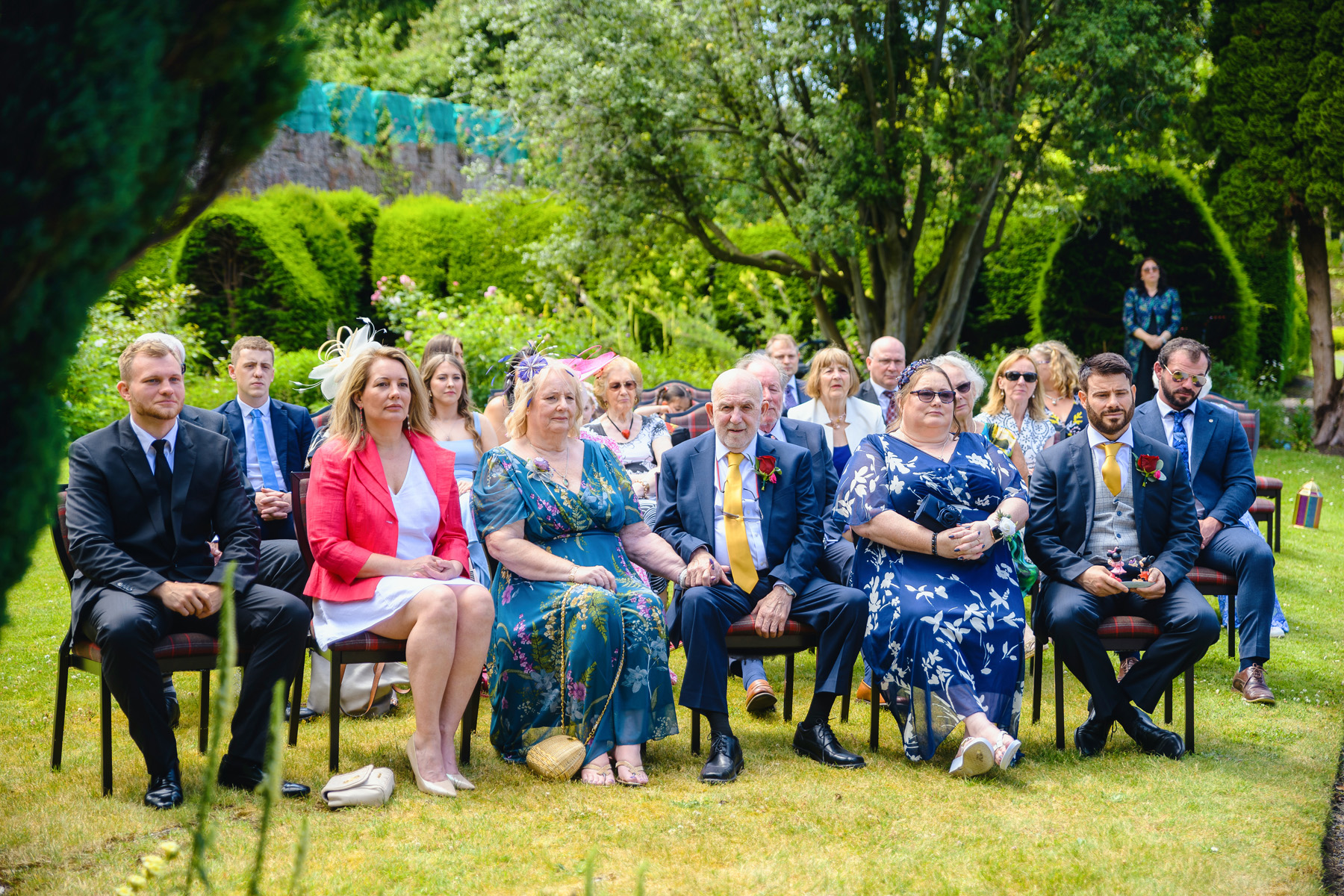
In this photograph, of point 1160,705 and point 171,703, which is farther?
point 1160,705

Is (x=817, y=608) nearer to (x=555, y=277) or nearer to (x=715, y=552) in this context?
(x=715, y=552)

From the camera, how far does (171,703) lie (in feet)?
15.2

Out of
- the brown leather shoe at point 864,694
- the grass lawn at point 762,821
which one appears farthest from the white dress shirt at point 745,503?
the brown leather shoe at point 864,694

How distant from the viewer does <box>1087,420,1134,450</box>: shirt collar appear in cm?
482

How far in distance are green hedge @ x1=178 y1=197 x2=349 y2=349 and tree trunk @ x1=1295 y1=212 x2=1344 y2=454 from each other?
12.1 m

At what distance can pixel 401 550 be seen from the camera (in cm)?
436

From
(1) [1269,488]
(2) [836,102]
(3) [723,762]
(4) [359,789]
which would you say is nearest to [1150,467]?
(3) [723,762]

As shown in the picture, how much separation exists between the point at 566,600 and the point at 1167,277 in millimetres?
11479

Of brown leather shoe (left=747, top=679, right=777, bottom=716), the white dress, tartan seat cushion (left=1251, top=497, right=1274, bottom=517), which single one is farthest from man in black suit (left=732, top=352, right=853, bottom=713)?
tartan seat cushion (left=1251, top=497, right=1274, bottom=517)

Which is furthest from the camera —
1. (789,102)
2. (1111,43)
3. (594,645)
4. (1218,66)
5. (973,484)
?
(1218,66)

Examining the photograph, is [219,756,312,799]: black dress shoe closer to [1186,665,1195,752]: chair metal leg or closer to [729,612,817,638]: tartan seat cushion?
[729,612,817,638]: tartan seat cushion

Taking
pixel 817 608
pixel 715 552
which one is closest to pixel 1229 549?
pixel 817 608

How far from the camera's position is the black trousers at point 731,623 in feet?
14.4

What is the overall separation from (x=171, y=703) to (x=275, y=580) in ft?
2.14
